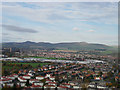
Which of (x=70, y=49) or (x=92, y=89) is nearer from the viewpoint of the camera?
(x=92, y=89)

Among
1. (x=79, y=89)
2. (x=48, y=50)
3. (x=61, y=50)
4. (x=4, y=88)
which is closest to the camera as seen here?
(x=4, y=88)

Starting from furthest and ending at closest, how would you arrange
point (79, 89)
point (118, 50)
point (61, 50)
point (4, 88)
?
point (61, 50) → point (118, 50) → point (79, 89) → point (4, 88)

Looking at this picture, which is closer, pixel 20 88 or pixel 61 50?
pixel 20 88

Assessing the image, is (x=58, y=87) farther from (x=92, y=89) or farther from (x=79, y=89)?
(x=92, y=89)

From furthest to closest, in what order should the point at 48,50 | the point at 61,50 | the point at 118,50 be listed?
the point at 61,50 < the point at 48,50 < the point at 118,50

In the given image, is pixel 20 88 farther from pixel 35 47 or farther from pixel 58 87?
pixel 35 47

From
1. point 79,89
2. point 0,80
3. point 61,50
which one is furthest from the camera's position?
point 61,50

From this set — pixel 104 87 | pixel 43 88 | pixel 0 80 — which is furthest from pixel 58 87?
pixel 0 80

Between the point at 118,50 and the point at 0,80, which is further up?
the point at 118,50

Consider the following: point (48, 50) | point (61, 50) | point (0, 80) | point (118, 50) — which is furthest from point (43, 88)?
point (61, 50)
